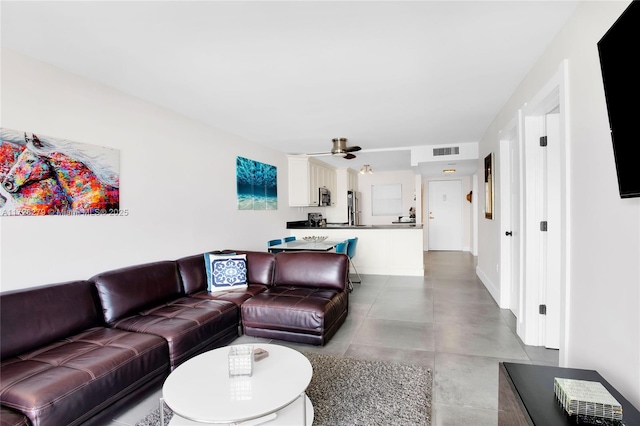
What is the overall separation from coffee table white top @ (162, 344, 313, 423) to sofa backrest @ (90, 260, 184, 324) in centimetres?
111

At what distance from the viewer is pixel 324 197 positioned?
23.8ft

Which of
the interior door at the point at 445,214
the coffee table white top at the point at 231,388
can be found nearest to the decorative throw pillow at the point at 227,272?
the coffee table white top at the point at 231,388

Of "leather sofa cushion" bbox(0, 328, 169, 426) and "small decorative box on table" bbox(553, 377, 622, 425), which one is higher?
"small decorative box on table" bbox(553, 377, 622, 425)

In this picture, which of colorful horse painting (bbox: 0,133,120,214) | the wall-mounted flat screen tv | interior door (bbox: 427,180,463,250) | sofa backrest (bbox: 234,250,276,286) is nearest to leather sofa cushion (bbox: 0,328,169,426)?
colorful horse painting (bbox: 0,133,120,214)

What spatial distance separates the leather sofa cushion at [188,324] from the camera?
91.3 inches

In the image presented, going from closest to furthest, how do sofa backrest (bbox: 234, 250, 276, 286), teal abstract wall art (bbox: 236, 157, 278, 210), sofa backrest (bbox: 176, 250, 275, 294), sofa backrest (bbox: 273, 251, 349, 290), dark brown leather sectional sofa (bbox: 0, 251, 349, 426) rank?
dark brown leather sectional sofa (bbox: 0, 251, 349, 426)
sofa backrest (bbox: 176, 250, 275, 294)
sofa backrest (bbox: 273, 251, 349, 290)
sofa backrest (bbox: 234, 250, 276, 286)
teal abstract wall art (bbox: 236, 157, 278, 210)

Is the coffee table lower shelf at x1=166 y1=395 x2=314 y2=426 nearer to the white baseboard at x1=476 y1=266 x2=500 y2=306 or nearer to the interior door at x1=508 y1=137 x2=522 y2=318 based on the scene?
the interior door at x1=508 y1=137 x2=522 y2=318

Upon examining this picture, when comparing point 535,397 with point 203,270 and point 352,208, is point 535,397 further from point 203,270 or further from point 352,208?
point 352,208

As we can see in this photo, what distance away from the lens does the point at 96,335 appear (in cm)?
222

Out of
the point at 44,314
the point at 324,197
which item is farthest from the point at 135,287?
the point at 324,197

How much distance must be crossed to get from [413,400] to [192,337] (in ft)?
5.45

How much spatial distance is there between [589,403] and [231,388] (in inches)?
59.4

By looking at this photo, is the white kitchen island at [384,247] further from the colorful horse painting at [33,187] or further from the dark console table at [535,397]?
the dark console table at [535,397]

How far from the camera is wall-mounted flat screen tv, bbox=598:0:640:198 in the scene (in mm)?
1156
